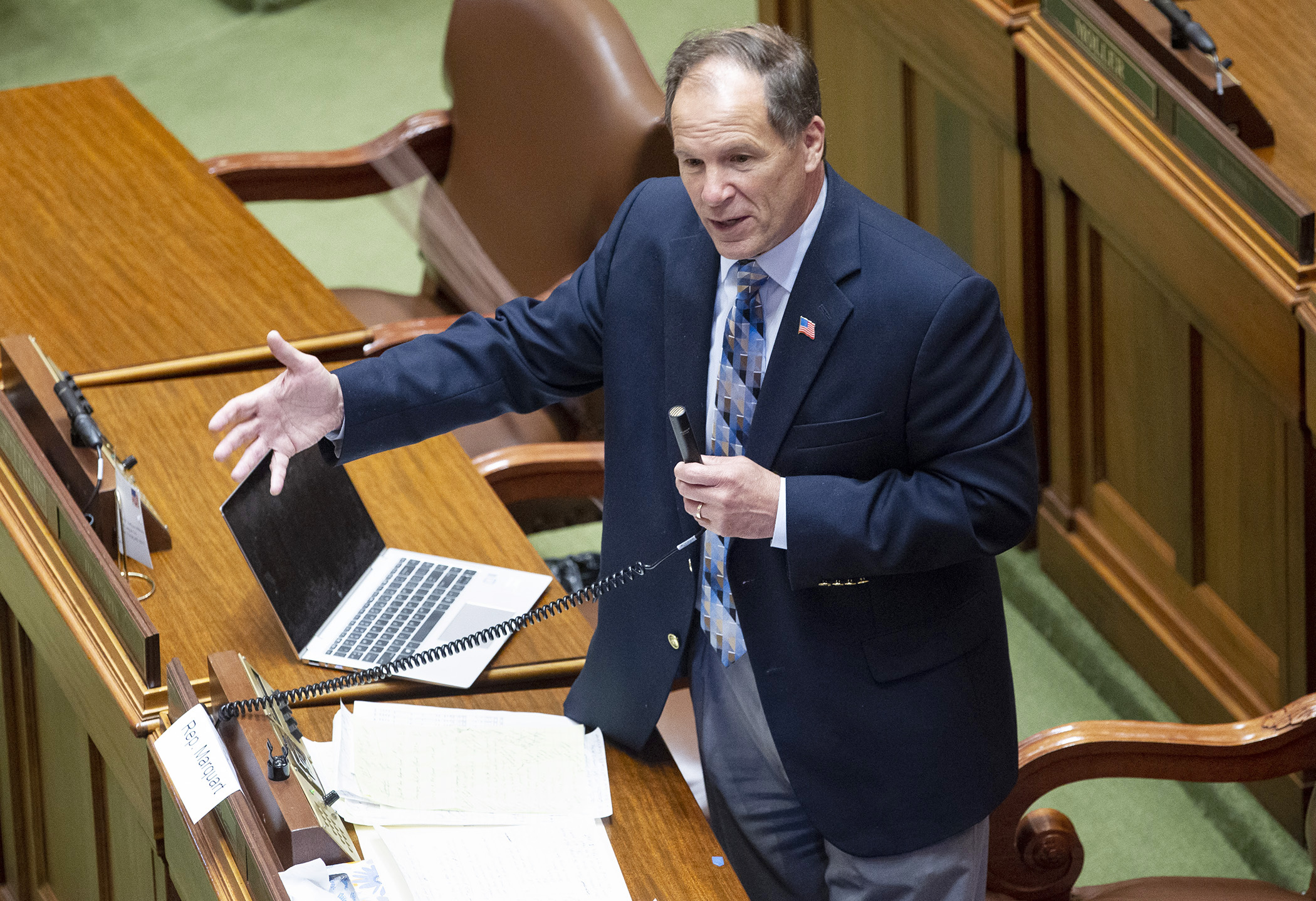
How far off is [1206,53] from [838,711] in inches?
53.9

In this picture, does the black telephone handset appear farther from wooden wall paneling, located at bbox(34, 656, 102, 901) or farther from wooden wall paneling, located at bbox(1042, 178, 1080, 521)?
wooden wall paneling, located at bbox(1042, 178, 1080, 521)

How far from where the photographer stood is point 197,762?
1.76 m

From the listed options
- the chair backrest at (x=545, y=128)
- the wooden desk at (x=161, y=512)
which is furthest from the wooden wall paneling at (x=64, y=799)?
the chair backrest at (x=545, y=128)

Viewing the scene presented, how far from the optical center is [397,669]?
6.91ft

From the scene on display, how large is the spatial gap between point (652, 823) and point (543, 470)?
932 millimetres

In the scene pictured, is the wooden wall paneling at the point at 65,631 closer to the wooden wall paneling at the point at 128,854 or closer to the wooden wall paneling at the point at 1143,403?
the wooden wall paneling at the point at 128,854

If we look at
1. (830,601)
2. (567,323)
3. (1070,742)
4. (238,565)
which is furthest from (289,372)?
(1070,742)

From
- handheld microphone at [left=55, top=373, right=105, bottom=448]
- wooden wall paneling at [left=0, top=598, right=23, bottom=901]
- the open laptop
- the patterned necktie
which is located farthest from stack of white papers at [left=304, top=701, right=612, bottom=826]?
wooden wall paneling at [left=0, top=598, right=23, bottom=901]

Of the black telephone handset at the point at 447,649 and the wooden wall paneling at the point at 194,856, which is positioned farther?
the black telephone handset at the point at 447,649

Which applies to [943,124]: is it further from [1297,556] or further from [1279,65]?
[1297,556]

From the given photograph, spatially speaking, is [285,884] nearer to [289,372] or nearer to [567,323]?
[289,372]

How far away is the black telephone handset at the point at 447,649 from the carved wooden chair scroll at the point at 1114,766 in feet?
1.81

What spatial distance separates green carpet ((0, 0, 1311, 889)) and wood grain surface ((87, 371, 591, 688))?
1.21 metres

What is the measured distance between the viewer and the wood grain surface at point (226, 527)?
2.18m
